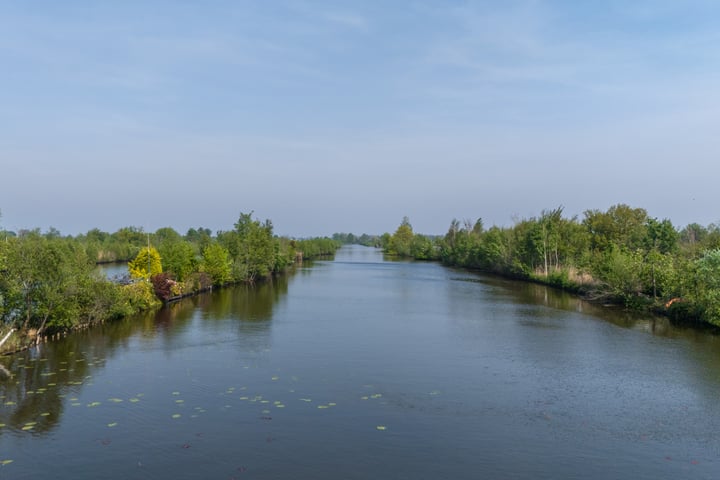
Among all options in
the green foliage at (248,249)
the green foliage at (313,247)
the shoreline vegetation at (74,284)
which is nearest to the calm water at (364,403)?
the shoreline vegetation at (74,284)

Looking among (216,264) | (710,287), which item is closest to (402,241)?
(216,264)

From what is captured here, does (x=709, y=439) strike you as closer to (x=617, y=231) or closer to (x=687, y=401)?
(x=687, y=401)

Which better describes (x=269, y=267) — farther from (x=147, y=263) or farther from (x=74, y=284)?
(x=74, y=284)

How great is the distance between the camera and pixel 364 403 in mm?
15258

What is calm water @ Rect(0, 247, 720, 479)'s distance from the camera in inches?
452

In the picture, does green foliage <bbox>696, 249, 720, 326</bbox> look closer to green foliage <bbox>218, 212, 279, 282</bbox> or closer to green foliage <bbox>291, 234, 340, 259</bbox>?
green foliage <bbox>218, 212, 279, 282</bbox>

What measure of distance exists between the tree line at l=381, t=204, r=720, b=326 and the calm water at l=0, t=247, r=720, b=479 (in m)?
4.97

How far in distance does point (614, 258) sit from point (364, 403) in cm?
2997

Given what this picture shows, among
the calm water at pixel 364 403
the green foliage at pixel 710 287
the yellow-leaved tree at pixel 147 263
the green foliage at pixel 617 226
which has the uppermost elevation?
the green foliage at pixel 617 226

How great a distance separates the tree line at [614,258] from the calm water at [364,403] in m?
4.97

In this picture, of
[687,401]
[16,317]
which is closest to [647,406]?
[687,401]

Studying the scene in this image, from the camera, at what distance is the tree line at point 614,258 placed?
1171 inches

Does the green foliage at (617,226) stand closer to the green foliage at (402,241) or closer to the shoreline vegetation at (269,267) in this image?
the shoreline vegetation at (269,267)

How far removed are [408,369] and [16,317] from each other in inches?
657
